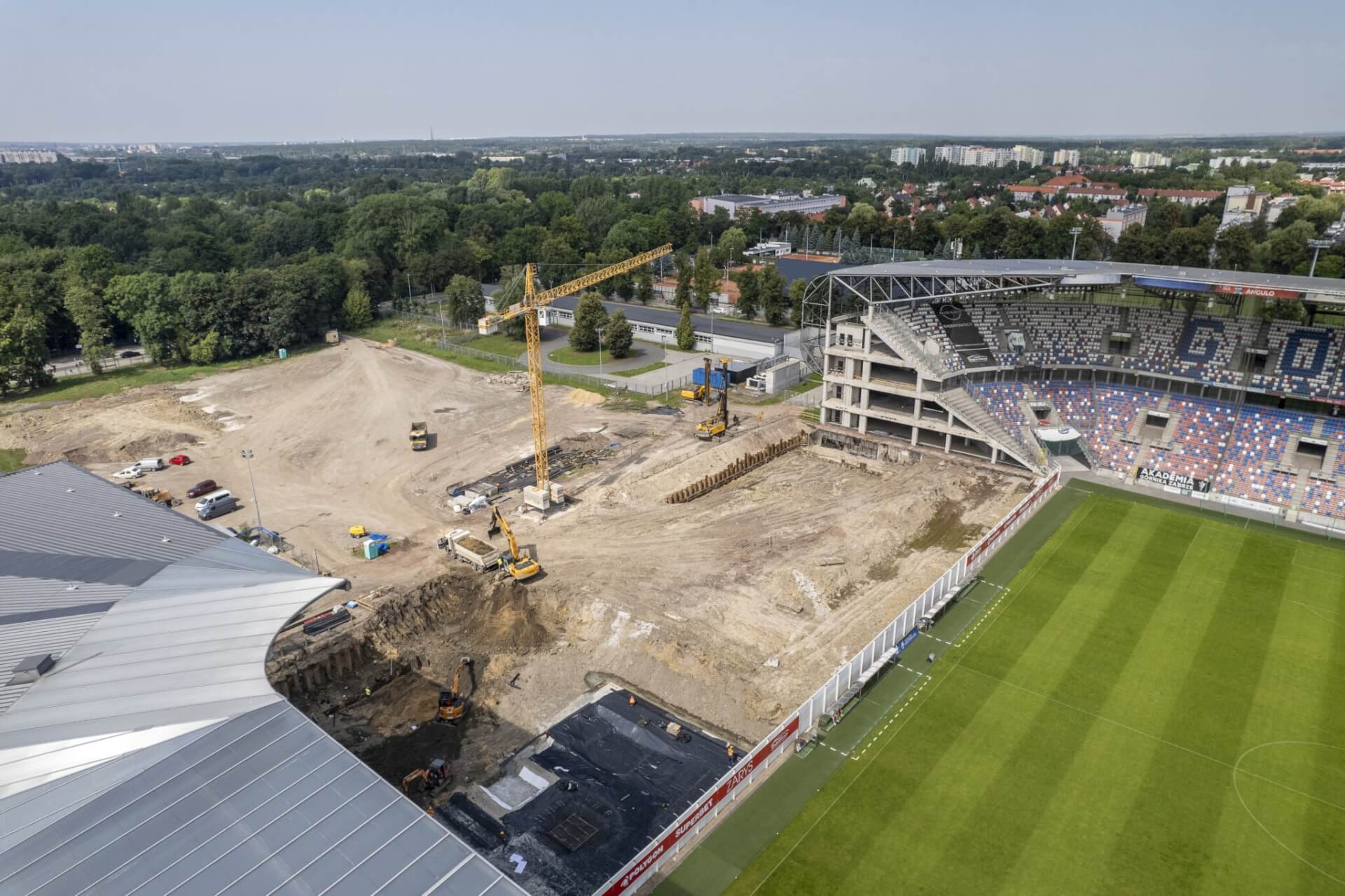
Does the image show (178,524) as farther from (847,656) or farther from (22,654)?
(847,656)

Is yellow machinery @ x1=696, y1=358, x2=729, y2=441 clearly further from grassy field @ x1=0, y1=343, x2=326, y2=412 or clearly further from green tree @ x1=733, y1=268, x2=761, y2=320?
grassy field @ x1=0, y1=343, x2=326, y2=412

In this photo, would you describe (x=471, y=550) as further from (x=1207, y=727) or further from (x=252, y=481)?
(x=1207, y=727)

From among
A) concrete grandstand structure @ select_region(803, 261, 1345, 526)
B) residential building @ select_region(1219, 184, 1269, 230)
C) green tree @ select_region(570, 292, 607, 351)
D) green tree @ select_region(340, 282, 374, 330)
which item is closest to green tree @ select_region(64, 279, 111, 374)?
green tree @ select_region(340, 282, 374, 330)

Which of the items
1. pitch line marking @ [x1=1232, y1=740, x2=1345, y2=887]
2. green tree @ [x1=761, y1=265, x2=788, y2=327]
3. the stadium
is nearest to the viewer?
the stadium

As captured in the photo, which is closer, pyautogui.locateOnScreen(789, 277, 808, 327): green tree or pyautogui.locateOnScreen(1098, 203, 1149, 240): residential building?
Result: pyautogui.locateOnScreen(789, 277, 808, 327): green tree

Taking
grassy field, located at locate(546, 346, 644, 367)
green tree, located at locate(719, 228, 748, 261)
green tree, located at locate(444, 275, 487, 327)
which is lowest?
grassy field, located at locate(546, 346, 644, 367)

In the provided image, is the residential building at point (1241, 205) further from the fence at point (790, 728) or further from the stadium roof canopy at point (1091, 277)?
the fence at point (790, 728)

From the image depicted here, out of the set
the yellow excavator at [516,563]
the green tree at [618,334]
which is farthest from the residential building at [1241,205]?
the yellow excavator at [516,563]
